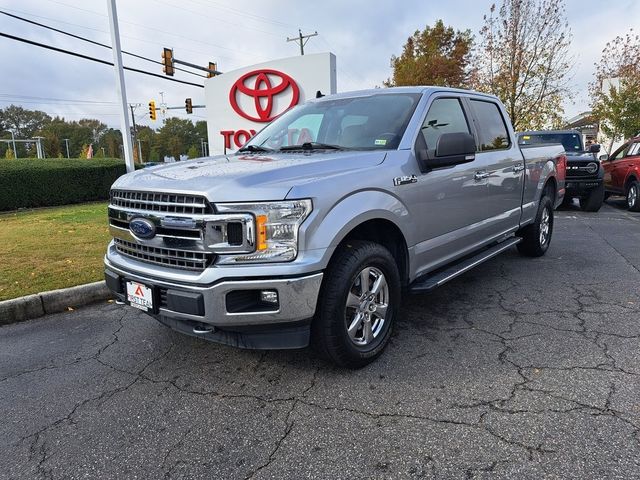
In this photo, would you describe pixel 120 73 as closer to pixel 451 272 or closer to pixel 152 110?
pixel 451 272

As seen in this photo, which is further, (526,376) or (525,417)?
(526,376)

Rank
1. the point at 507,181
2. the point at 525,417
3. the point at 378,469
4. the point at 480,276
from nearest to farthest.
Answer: the point at 378,469
the point at 525,417
the point at 507,181
the point at 480,276

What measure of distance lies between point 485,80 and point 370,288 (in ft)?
68.4

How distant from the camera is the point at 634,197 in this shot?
35.8 feet

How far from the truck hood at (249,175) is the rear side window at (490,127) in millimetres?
1770

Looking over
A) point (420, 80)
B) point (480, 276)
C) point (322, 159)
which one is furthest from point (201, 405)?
point (420, 80)

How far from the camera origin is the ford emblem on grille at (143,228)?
109 inches

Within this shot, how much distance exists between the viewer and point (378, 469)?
2117 millimetres

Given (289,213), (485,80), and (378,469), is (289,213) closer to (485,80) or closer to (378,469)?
(378,469)

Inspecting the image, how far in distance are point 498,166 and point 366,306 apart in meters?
2.37

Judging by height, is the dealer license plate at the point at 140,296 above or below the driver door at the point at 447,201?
below

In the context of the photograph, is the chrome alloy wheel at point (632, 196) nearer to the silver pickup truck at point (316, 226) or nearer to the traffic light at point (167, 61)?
the silver pickup truck at point (316, 226)

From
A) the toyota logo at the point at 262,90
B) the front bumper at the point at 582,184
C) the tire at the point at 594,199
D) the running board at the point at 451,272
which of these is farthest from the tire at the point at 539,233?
the toyota logo at the point at 262,90

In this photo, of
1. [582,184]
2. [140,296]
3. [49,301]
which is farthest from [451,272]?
[582,184]
